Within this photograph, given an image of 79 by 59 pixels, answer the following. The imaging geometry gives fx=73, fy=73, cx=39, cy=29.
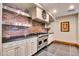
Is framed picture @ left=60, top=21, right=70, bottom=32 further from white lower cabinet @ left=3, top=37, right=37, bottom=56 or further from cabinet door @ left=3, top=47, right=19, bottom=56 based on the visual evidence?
cabinet door @ left=3, top=47, right=19, bottom=56

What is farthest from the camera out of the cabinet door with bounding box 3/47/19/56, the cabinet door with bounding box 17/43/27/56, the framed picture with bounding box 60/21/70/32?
the framed picture with bounding box 60/21/70/32

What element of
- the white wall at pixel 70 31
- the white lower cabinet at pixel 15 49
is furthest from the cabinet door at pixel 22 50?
the white wall at pixel 70 31

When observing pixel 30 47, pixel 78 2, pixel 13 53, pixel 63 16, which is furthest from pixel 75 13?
pixel 13 53

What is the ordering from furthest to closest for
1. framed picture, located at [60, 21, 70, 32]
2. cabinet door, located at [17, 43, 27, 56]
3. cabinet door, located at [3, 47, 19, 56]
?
1. framed picture, located at [60, 21, 70, 32]
2. cabinet door, located at [17, 43, 27, 56]
3. cabinet door, located at [3, 47, 19, 56]

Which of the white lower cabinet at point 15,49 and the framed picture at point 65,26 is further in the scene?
the framed picture at point 65,26

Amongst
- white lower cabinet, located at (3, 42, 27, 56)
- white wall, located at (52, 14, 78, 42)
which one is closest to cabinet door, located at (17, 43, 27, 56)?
white lower cabinet, located at (3, 42, 27, 56)

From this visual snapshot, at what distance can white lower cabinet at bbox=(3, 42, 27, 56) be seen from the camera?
1208mm

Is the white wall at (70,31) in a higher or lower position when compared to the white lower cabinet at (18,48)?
higher

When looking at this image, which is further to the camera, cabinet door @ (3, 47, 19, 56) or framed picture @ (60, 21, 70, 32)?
framed picture @ (60, 21, 70, 32)

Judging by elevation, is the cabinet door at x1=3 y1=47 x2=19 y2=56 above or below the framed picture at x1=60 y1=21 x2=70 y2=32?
below

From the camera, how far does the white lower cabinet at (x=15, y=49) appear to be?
1208 millimetres

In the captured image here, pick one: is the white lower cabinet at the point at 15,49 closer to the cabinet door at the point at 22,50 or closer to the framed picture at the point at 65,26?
the cabinet door at the point at 22,50

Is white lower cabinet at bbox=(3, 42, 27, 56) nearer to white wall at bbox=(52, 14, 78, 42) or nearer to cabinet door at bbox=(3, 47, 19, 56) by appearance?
cabinet door at bbox=(3, 47, 19, 56)

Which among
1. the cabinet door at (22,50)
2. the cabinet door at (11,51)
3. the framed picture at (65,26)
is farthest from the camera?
the framed picture at (65,26)
